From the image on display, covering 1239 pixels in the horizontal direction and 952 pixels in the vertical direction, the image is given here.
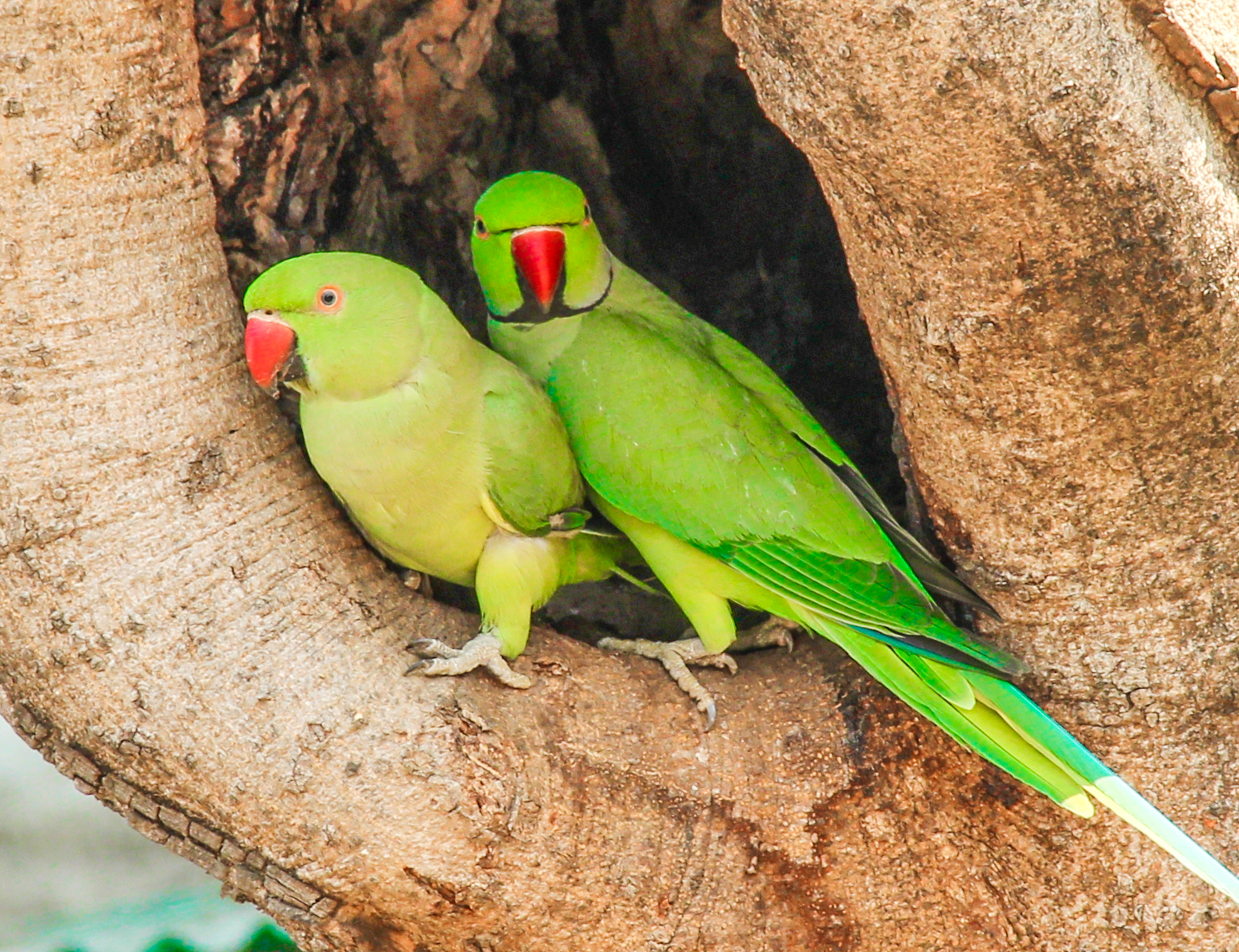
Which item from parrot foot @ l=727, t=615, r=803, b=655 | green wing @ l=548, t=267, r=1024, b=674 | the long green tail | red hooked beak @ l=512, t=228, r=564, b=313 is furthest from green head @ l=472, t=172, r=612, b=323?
the long green tail

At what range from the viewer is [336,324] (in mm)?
2205

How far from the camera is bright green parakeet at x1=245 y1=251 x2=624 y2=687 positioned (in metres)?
2.15

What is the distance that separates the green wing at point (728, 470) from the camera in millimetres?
2291

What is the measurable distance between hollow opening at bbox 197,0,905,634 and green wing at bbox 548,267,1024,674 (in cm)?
69

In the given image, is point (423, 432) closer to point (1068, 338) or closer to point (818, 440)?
point (818, 440)

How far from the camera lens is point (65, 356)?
1911 mm

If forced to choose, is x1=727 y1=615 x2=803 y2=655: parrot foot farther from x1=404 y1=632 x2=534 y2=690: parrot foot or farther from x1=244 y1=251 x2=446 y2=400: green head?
x1=244 y1=251 x2=446 y2=400: green head

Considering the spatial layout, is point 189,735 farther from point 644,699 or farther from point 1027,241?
point 1027,241

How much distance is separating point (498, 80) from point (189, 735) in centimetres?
192

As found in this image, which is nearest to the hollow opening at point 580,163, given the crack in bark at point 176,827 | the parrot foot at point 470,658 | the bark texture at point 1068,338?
the parrot foot at point 470,658

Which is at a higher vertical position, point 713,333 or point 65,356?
point 65,356

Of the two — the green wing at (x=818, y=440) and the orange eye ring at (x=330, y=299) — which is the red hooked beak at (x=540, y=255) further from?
the orange eye ring at (x=330, y=299)

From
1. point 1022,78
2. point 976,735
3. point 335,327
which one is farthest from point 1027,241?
point 335,327

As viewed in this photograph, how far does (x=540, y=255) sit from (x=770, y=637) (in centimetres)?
101
